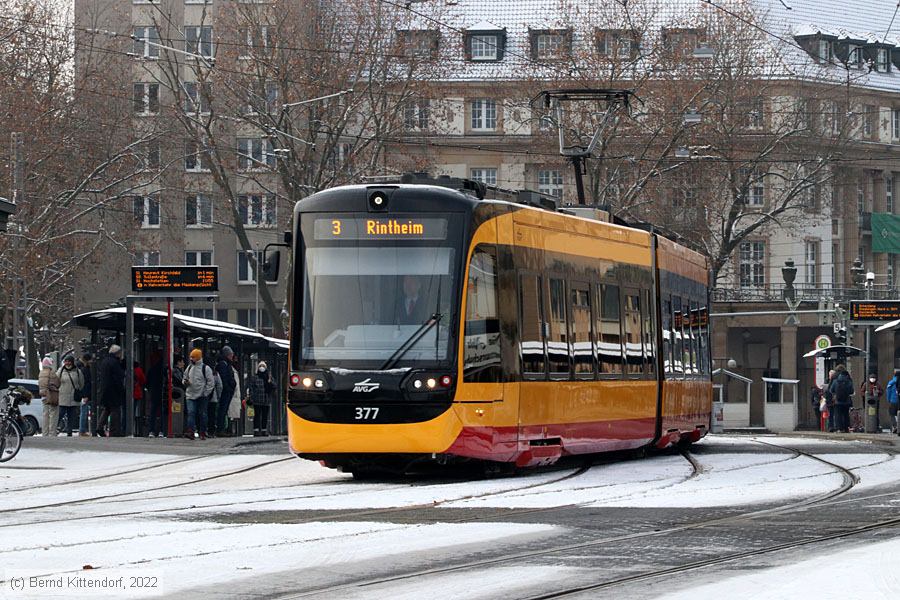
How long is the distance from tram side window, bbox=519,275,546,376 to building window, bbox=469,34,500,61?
197 ft

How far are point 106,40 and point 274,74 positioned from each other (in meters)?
13.5

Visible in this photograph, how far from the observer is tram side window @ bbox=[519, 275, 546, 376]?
64.3 feet

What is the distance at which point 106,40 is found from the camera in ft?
217

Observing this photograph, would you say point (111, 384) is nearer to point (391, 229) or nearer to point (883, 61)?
point (391, 229)

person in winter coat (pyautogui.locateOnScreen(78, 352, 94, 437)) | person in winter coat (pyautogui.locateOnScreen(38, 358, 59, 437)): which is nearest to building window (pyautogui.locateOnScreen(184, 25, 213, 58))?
person in winter coat (pyautogui.locateOnScreen(38, 358, 59, 437))

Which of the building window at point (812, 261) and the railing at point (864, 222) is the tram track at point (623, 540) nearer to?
the building window at point (812, 261)

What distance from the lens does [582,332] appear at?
70.3ft

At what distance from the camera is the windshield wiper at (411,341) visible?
18.4 meters

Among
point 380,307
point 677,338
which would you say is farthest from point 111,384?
point 380,307

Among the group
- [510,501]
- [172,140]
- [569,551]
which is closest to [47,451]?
[510,501]

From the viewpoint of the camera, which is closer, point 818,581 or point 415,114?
point 818,581

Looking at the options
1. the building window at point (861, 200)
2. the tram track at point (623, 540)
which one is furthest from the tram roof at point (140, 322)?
the building window at point (861, 200)

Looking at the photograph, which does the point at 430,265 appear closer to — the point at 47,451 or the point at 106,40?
the point at 47,451

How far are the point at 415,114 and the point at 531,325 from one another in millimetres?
41260
